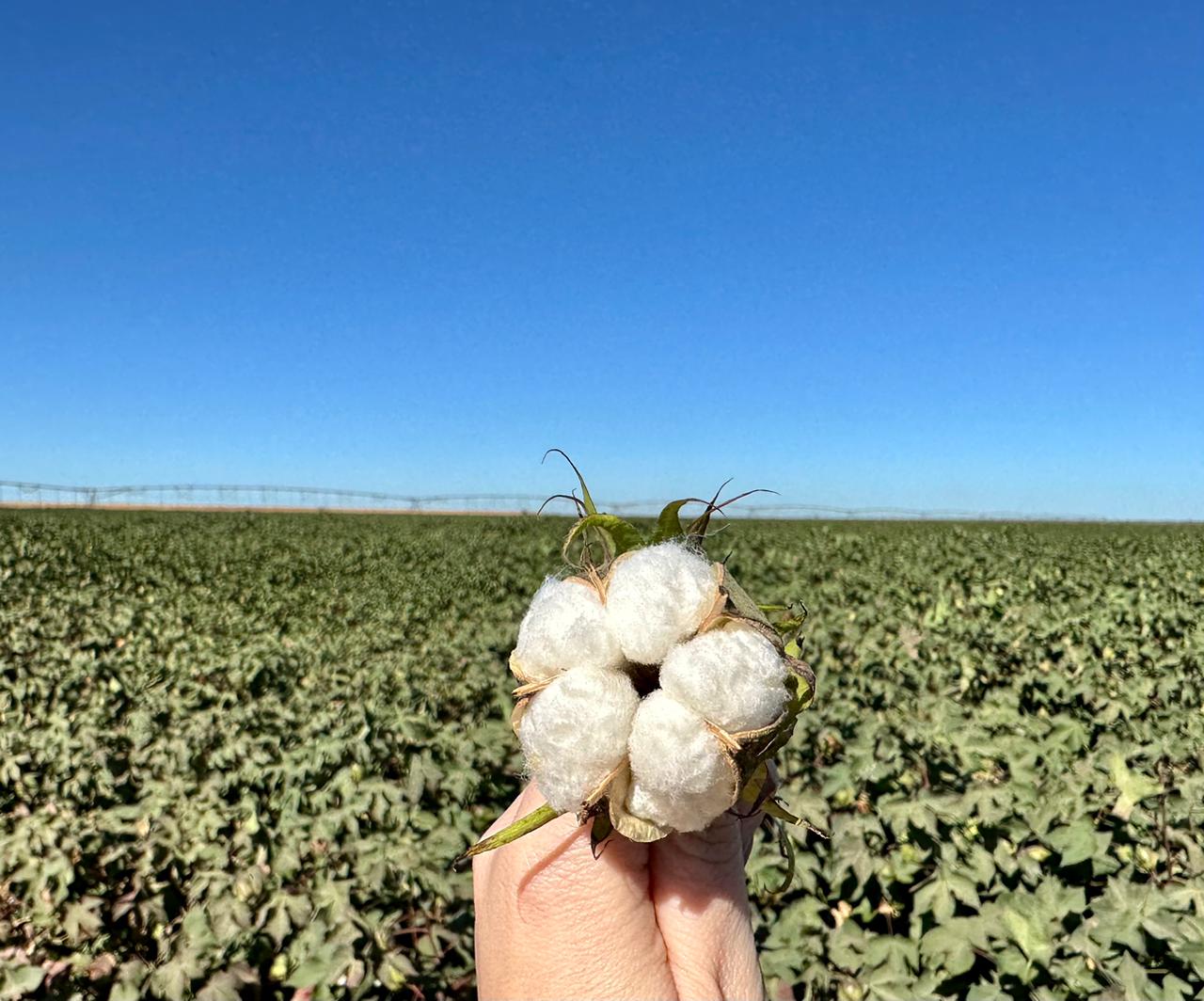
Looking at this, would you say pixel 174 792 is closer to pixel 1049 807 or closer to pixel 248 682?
pixel 248 682

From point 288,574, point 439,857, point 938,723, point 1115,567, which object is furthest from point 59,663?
point 1115,567

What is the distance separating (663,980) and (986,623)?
573 centimetres

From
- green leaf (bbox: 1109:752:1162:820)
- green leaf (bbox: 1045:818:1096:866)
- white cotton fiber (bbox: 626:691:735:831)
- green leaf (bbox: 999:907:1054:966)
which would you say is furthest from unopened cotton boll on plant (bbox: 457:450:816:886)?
green leaf (bbox: 1109:752:1162:820)

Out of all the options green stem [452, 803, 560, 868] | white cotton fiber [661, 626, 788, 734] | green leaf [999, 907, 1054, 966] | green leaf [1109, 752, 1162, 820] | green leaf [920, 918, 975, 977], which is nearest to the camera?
white cotton fiber [661, 626, 788, 734]

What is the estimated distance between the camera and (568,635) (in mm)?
834

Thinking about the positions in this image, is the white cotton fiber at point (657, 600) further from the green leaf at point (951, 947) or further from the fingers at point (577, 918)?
the green leaf at point (951, 947)

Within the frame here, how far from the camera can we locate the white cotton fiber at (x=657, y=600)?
82 cm

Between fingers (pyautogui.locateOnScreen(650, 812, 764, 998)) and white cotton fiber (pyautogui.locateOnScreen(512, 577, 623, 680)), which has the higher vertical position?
white cotton fiber (pyautogui.locateOnScreen(512, 577, 623, 680))

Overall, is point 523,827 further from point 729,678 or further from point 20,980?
point 20,980

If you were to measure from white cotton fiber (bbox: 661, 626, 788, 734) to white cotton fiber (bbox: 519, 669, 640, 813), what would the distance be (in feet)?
0.18

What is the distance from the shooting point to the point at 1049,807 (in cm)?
225

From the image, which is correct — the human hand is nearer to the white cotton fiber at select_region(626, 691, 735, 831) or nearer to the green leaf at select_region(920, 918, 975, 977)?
the white cotton fiber at select_region(626, 691, 735, 831)

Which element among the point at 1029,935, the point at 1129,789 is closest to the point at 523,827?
the point at 1029,935

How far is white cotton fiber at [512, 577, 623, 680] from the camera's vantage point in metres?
0.83
